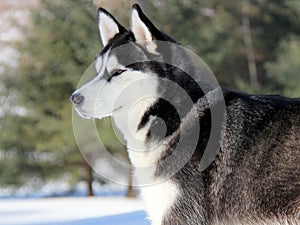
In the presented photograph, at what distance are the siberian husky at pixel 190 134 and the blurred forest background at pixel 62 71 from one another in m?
9.70

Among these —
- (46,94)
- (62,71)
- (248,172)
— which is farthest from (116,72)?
(46,94)

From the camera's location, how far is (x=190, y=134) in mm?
3426

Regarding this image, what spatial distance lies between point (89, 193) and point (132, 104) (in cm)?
1213

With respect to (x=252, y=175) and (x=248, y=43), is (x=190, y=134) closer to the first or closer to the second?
(x=252, y=175)

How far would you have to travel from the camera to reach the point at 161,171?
3.37 metres

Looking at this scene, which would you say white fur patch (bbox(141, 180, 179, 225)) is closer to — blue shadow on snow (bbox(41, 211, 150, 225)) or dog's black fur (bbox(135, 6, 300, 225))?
dog's black fur (bbox(135, 6, 300, 225))

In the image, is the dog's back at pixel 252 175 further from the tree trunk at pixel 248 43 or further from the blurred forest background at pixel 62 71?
the tree trunk at pixel 248 43

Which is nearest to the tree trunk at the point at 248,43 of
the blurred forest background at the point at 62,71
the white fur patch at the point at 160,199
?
the blurred forest background at the point at 62,71

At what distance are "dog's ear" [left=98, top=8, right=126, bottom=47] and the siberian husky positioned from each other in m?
0.05

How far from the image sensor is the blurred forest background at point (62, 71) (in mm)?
13875

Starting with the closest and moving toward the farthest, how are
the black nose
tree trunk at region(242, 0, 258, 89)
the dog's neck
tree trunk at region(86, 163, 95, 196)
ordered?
1. the dog's neck
2. the black nose
3. tree trunk at region(86, 163, 95, 196)
4. tree trunk at region(242, 0, 258, 89)

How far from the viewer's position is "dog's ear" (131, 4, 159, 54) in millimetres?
3518

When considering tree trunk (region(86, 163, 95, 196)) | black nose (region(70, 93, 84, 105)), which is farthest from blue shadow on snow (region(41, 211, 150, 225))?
tree trunk (region(86, 163, 95, 196))

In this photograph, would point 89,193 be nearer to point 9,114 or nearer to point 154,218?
point 9,114
